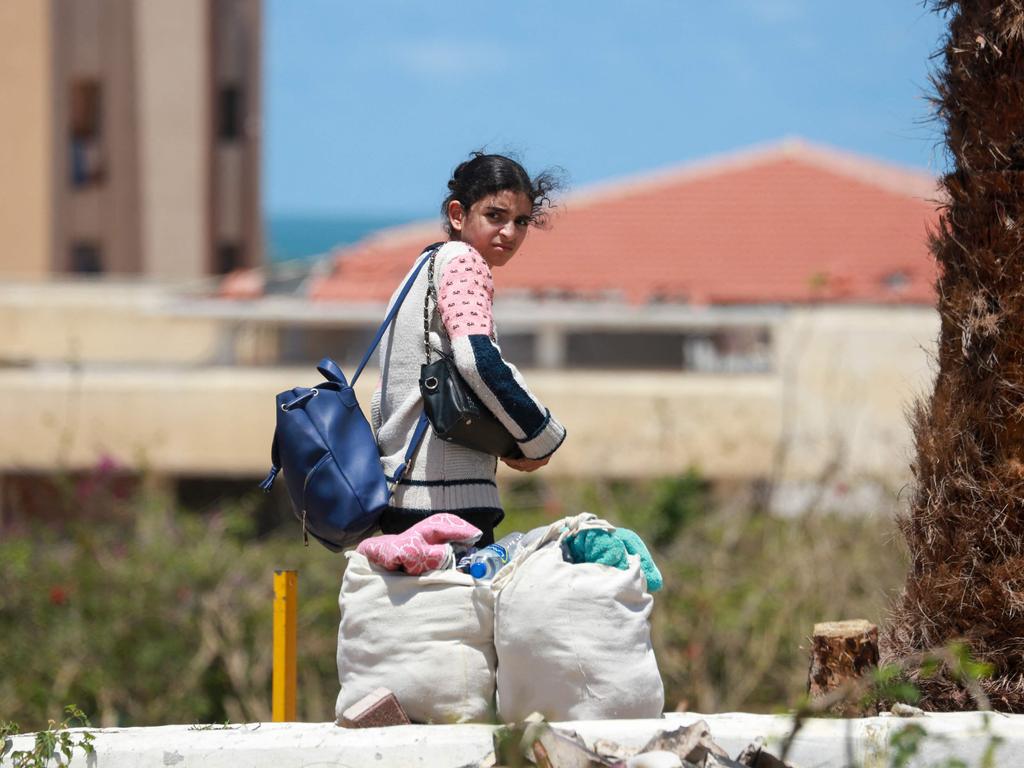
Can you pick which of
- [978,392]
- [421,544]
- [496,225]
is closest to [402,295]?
[496,225]

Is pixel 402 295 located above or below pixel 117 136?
below

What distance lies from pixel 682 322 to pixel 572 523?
1070cm

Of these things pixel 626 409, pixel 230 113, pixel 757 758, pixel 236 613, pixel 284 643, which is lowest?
pixel 236 613

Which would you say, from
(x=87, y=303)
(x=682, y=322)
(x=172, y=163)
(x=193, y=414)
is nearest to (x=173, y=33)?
(x=172, y=163)

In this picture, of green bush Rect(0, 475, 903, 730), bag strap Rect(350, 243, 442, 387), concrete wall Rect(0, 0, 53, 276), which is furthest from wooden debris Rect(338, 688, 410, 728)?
concrete wall Rect(0, 0, 53, 276)

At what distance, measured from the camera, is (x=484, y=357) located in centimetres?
378

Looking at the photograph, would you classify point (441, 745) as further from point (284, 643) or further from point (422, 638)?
point (284, 643)

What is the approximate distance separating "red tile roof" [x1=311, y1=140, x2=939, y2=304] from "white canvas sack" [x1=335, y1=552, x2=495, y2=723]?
1320 centimetres

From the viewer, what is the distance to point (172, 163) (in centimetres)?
2822

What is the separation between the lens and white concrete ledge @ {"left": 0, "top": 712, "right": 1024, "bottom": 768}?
12.0 feet

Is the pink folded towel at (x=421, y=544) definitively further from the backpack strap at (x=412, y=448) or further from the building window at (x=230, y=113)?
the building window at (x=230, y=113)

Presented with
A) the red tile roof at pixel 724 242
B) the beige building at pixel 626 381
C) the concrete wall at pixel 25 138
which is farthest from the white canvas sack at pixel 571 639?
the concrete wall at pixel 25 138

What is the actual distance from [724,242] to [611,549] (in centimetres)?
1610

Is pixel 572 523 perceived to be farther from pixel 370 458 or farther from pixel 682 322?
pixel 682 322
